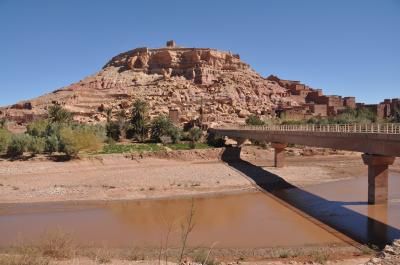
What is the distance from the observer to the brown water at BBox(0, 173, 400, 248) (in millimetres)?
18641

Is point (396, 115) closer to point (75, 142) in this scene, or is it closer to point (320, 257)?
point (75, 142)

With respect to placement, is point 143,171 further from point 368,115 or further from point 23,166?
point 368,115

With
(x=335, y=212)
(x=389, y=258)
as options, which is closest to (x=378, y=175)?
(x=335, y=212)

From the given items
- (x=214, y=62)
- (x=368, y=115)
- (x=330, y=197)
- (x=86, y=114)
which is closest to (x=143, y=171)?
(x=330, y=197)

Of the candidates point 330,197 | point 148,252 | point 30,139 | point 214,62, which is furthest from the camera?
point 214,62

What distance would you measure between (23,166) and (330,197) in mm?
27312

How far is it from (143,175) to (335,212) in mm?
18451

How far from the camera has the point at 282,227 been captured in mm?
20531

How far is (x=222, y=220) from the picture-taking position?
894 inches

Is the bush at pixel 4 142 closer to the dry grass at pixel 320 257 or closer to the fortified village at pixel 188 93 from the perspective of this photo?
the fortified village at pixel 188 93

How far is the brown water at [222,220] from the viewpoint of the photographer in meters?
18.6

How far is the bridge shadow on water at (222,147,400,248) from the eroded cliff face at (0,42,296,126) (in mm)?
40031

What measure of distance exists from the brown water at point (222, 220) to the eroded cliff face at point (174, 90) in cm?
4557

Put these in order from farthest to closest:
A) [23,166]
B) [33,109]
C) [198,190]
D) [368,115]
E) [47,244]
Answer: [33,109]
[368,115]
[23,166]
[198,190]
[47,244]
